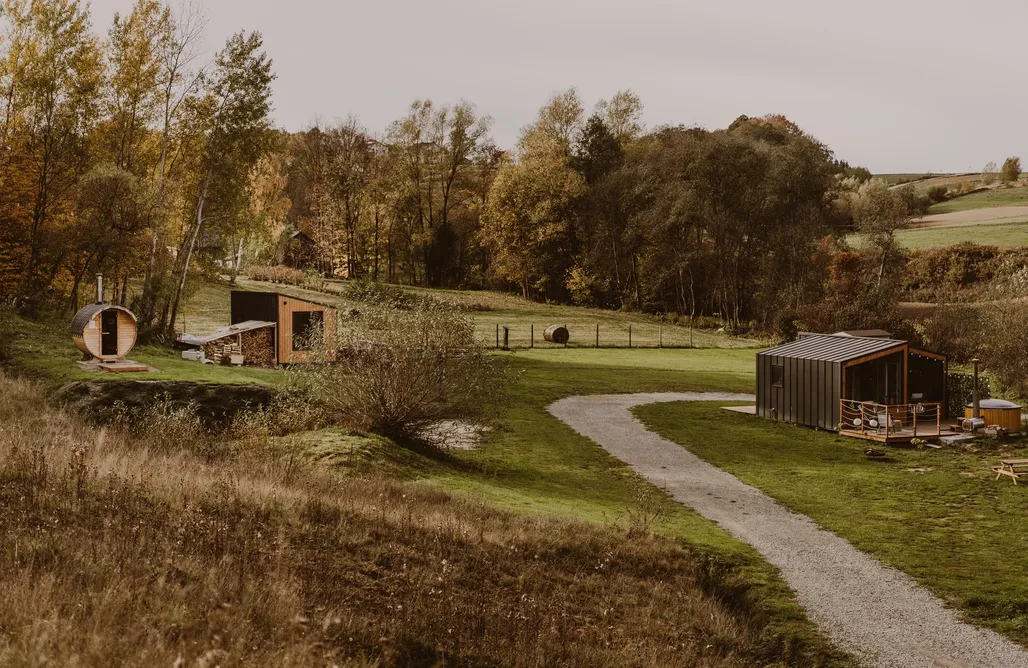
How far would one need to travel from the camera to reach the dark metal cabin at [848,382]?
2562cm

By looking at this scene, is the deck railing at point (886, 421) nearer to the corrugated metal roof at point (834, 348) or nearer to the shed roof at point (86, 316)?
the corrugated metal roof at point (834, 348)

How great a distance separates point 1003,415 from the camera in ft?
81.3

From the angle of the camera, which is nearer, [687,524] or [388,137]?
[687,524]

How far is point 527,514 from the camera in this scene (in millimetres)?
13797

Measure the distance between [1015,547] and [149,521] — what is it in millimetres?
13271

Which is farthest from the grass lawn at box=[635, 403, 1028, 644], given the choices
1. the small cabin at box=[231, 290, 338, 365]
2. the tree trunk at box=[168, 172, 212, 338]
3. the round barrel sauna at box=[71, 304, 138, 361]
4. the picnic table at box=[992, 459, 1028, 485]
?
the tree trunk at box=[168, 172, 212, 338]

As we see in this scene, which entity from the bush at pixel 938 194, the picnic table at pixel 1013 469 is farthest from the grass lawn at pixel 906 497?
the bush at pixel 938 194

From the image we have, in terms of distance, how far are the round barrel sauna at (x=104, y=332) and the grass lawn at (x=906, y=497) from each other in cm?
1472

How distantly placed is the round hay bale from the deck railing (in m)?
22.7

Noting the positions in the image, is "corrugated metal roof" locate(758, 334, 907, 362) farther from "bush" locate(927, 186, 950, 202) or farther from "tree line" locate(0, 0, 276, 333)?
"bush" locate(927, 186, 950, 202)

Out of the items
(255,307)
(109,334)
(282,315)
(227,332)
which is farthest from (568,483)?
(255,307)

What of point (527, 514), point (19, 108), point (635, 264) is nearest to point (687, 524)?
point (527, 514)

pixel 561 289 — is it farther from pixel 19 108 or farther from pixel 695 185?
pixel 19 108

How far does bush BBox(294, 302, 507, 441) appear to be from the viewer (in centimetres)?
1820
